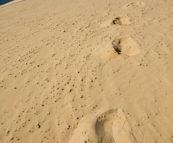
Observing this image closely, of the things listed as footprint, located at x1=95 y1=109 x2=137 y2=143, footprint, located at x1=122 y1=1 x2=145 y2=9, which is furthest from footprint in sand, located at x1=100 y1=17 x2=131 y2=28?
footprint, located at x1=95 y1=109 x2=137 y2=143

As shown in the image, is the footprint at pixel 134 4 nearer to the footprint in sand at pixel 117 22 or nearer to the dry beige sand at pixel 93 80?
the dry beige sand at pixel 93 80

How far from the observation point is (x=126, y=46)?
4.24m

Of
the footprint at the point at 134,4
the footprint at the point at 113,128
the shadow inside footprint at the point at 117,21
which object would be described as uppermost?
the footprint at the point at 134,4

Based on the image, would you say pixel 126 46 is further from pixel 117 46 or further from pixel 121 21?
pixel 121 21

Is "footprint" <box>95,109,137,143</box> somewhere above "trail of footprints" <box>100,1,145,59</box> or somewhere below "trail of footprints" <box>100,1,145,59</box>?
below

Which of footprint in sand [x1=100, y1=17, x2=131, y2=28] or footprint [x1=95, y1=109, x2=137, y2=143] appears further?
footprint in sand [x1=100, y1=17, x2=131, y2=28]

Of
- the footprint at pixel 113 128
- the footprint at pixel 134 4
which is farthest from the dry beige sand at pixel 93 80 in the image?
the footprint at pixel 134 4

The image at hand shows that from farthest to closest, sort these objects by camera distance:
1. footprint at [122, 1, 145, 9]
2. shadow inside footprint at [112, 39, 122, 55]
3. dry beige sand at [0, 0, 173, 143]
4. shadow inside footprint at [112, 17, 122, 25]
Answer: footprint at [122, 1, 145, 9], shadow inside footprint at [112, 17, 122, 25], shadow inside footprint at [112, 39, 122, 55], dry beige sand at [0, 0, 173, 143]

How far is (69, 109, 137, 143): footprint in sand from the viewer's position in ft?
8.28

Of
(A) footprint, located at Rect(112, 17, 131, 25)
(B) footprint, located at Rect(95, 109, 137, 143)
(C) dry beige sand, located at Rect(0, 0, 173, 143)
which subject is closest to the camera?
(B) footprint, located at Rect(95, 109, 137, 143)

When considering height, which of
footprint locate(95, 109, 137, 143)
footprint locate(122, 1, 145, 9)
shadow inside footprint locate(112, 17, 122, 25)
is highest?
footprint locate(122, 1, 145, 9)

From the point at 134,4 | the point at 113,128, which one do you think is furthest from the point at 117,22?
the point at 113,128

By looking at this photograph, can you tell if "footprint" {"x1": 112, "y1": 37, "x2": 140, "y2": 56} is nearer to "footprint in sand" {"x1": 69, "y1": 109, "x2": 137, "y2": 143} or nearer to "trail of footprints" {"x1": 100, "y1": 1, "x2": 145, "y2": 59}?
"trail of footprints" {"x1": 100, "y1": 1, "x2": 145, "y2": 59}

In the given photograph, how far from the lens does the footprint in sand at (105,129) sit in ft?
8.28
